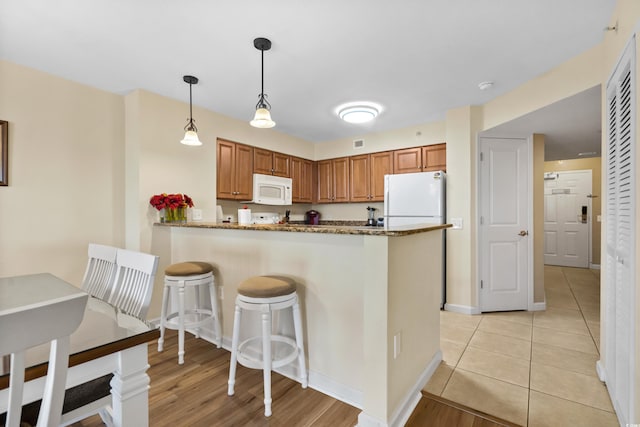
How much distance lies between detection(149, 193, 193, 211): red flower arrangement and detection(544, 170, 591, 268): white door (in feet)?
22.9

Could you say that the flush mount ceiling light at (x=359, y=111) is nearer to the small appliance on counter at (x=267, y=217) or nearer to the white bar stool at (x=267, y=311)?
the small appliance on counter at (x=267, y=217)

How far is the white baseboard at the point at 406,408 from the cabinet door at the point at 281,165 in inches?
126

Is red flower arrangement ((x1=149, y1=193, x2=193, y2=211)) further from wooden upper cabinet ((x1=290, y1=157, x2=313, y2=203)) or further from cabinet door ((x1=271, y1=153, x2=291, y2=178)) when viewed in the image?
wooden upper cabinet ((x1=290, y1=157, x2=313, y2=203))

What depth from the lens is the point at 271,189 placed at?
4148mm

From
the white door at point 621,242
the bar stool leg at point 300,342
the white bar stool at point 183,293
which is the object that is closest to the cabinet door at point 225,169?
the white bar stool at point 183,293

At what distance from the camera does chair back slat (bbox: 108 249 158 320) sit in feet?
4.76

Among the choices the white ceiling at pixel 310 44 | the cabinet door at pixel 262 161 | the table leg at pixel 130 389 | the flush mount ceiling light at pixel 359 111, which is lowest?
the table leg at pixel 130 389

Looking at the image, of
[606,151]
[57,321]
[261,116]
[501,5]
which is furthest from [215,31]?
[606,151]

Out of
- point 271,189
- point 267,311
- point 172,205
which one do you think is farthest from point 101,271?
point 271,189

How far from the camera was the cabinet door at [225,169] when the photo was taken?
3531 mm

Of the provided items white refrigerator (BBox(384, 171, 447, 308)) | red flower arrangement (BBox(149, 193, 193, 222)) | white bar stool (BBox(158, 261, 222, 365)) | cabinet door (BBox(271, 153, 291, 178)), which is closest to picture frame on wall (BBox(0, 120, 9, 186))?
red flower arrangement (BBox(149, 193, 193, 222))

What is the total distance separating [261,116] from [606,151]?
236cm

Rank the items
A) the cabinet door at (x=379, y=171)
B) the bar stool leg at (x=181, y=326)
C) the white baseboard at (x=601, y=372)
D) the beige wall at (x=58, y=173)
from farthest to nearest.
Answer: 1. the cabinet door at (x=379, y=171)
2. the beige wall at (x=58, y=173)
3. the bar stool leg at (x=181, y=326)
4. the white baseboard at (x=601, y=372)

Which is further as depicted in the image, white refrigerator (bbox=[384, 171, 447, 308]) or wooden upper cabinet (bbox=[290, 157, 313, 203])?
wooden upper cabinet (bbox=[290, 157, 313, 203])
